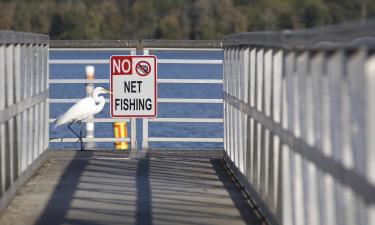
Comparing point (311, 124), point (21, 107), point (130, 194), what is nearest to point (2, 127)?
point (21, 107)

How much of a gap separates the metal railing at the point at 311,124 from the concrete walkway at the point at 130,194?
36cm

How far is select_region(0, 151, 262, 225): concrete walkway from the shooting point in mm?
9688

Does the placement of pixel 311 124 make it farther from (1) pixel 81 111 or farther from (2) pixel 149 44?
(2) pixel 149 44

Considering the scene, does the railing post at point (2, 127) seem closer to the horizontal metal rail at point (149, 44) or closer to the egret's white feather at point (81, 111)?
the egret's white feather at point (81, 111)

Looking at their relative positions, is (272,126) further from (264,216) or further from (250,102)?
(250,102)

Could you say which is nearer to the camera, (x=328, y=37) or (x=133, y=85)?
(x=328, y=37)

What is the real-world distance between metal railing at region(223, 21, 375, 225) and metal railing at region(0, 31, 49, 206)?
6.43 ft

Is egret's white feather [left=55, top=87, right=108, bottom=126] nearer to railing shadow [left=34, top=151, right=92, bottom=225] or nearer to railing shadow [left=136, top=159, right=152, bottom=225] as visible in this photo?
railing shadow [left=34, top=151, right=92, bottom=225]

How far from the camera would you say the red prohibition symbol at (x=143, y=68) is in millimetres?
15742

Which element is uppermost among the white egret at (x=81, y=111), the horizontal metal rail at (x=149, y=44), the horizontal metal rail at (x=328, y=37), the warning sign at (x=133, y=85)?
the horizontal metal rail at (x=149, y=44)

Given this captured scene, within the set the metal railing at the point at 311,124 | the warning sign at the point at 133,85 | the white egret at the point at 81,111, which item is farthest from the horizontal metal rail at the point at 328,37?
the white egret at the point at 81,111

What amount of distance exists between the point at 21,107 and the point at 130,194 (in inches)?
47.4

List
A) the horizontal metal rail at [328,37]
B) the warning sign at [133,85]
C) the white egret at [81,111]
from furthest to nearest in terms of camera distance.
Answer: the white egret at [81,111] < the warning sign at [133,85] < the horizontal metal rail at [328,37]

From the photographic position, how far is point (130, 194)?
11.1m
